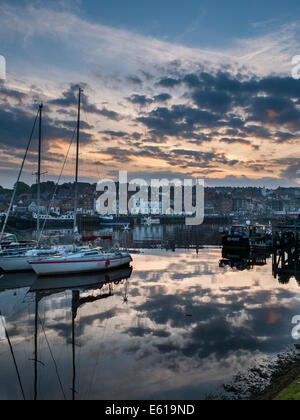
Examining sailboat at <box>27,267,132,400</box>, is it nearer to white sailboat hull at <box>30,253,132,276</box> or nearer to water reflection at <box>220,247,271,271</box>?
white sailboat hull at <box>30,253,132,276</box>

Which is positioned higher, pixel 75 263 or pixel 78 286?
pixel 75 263

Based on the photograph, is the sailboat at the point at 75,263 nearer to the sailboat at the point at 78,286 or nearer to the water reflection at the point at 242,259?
the sailboat at the point at 78,286

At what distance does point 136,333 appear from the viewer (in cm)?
1328

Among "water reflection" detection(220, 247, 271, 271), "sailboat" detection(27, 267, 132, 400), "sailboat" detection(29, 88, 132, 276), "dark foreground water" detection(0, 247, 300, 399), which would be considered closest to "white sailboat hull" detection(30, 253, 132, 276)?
"sailboat" detection(29, 88, 132, 276)

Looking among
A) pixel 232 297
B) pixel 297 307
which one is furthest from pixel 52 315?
pixel 297 307

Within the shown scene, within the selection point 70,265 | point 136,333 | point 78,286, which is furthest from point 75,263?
point 136,333

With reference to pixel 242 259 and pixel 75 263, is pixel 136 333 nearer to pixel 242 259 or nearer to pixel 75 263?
pixel 75 263

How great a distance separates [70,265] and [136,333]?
12364 millimetres

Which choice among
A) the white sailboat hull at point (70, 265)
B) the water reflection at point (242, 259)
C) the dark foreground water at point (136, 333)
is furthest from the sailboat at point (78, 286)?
the water reflection at point (242, 259)

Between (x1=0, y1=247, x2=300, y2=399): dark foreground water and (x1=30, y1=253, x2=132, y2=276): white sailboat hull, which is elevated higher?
(x1=30, y1=253, x2=132, y2=276): white sailboat hull

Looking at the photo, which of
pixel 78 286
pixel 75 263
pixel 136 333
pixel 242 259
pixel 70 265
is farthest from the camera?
pixel 242 259

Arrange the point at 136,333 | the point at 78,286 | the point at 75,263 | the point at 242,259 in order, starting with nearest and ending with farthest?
the point at 136,333, the point at 78,286, the point at 75,263, the point at 242,259

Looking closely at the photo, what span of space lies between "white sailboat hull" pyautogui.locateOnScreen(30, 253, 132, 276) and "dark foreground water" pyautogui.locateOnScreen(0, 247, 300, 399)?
920 millimetres

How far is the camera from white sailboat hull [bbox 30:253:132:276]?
23766 mm
